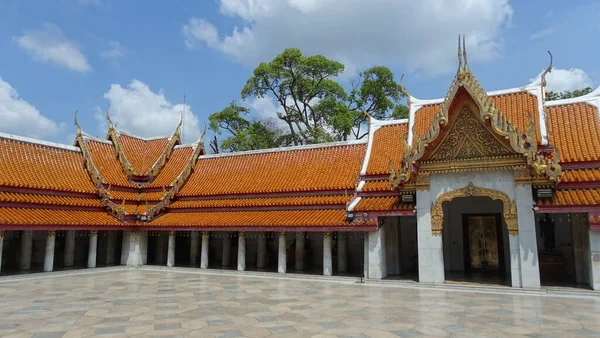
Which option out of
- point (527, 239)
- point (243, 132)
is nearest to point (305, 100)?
point (243, 132)

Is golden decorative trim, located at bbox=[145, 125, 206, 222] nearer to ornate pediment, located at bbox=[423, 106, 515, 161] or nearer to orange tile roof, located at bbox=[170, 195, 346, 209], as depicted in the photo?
orange tile roof, located at bbox=[170, 195, 346, 209]

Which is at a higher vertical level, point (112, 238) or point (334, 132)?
point (334, 132)

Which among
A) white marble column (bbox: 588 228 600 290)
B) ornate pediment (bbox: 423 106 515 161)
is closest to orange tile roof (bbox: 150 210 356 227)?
ornate pediment (bbox: 423 106 515 161)

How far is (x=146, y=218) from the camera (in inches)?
761

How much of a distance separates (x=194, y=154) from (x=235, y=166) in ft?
8.84

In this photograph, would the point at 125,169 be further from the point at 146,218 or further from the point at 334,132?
the point at 334,132

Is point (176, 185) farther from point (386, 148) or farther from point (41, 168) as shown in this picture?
point (386, 148)

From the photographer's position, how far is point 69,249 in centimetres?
1881

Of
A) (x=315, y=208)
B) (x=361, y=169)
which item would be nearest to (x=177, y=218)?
(x=315, y=208)

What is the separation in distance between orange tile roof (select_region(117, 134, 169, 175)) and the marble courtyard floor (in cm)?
969

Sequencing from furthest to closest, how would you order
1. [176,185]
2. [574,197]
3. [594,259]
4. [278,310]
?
[176,185], [574,197], [594,259], [278,310]

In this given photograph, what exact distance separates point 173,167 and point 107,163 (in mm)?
3249

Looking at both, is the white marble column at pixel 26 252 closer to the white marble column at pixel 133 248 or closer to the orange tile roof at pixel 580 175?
the white marble column at pixel 133 248

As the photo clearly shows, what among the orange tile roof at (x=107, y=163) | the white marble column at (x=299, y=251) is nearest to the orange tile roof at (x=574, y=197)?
the white marble column at (x=299, y=251)
